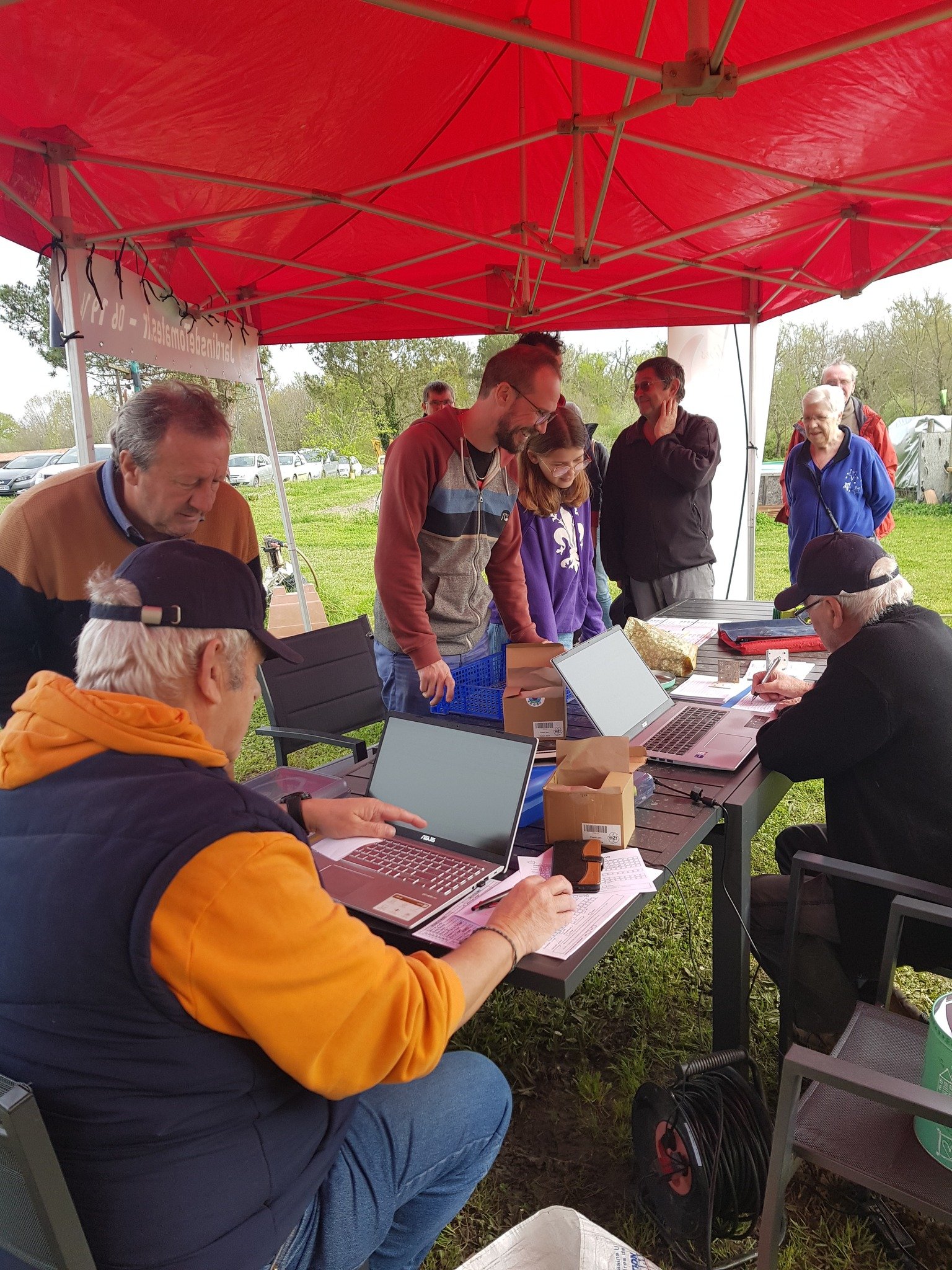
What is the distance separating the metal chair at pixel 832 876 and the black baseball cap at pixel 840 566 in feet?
2.02

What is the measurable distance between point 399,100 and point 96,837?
3.13 metres

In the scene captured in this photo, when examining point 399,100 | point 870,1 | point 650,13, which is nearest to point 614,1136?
point 650,13

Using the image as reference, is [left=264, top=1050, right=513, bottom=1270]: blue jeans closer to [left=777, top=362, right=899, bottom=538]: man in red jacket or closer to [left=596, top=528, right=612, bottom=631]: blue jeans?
[left=596, top=528, right=612, bottom=631]: blue jeans

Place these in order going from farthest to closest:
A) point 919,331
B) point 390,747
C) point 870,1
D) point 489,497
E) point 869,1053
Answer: point 919,331, point 489,497, point 870,1, point 390,747, point 869,1053

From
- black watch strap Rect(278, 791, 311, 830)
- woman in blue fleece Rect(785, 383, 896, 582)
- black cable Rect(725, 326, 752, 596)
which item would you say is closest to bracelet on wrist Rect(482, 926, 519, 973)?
black watch strap Rect(278, 791, 311, 830)

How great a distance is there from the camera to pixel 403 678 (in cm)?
260

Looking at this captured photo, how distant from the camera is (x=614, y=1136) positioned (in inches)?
77.5

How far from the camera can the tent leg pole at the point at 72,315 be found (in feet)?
9.25

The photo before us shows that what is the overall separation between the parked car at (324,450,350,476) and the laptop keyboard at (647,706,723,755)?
10.3m

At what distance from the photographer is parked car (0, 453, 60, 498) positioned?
320 inches

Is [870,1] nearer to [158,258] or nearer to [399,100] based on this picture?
[399,100]

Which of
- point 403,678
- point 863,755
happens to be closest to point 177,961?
point 863,755

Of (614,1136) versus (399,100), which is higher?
(399,100)

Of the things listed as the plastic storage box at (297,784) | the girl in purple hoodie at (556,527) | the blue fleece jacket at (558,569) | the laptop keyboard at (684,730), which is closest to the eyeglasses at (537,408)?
the girl in purple hoodie at (556,527)
